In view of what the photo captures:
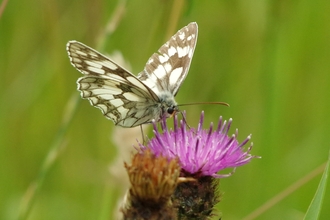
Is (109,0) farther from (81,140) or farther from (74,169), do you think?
(74,169)

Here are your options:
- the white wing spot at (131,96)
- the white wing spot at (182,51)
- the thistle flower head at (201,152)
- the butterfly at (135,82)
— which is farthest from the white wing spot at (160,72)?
the thistle flower head at (201,152)

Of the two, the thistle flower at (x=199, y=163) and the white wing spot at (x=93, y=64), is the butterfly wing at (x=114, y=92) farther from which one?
→ the thistle flower at (x=199, y=163)

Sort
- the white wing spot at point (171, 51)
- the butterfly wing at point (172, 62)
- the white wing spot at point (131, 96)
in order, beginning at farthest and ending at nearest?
the white wing spot at point (171, 51) < the butterfly wing at point (172, 62) < the white wing spot at point (131, 96)

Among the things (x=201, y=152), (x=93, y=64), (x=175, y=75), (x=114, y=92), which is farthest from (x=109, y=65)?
(x=201, y=152)

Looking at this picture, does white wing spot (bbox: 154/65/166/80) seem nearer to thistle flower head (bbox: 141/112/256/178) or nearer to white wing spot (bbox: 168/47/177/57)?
white wing spot (bbox: 168/47/177/57)

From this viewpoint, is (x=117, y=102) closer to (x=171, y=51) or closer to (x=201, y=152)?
(x=171, y=51)

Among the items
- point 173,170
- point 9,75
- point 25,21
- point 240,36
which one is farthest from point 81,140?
point 173,170

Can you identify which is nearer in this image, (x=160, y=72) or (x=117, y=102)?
(x=117, y=102)
